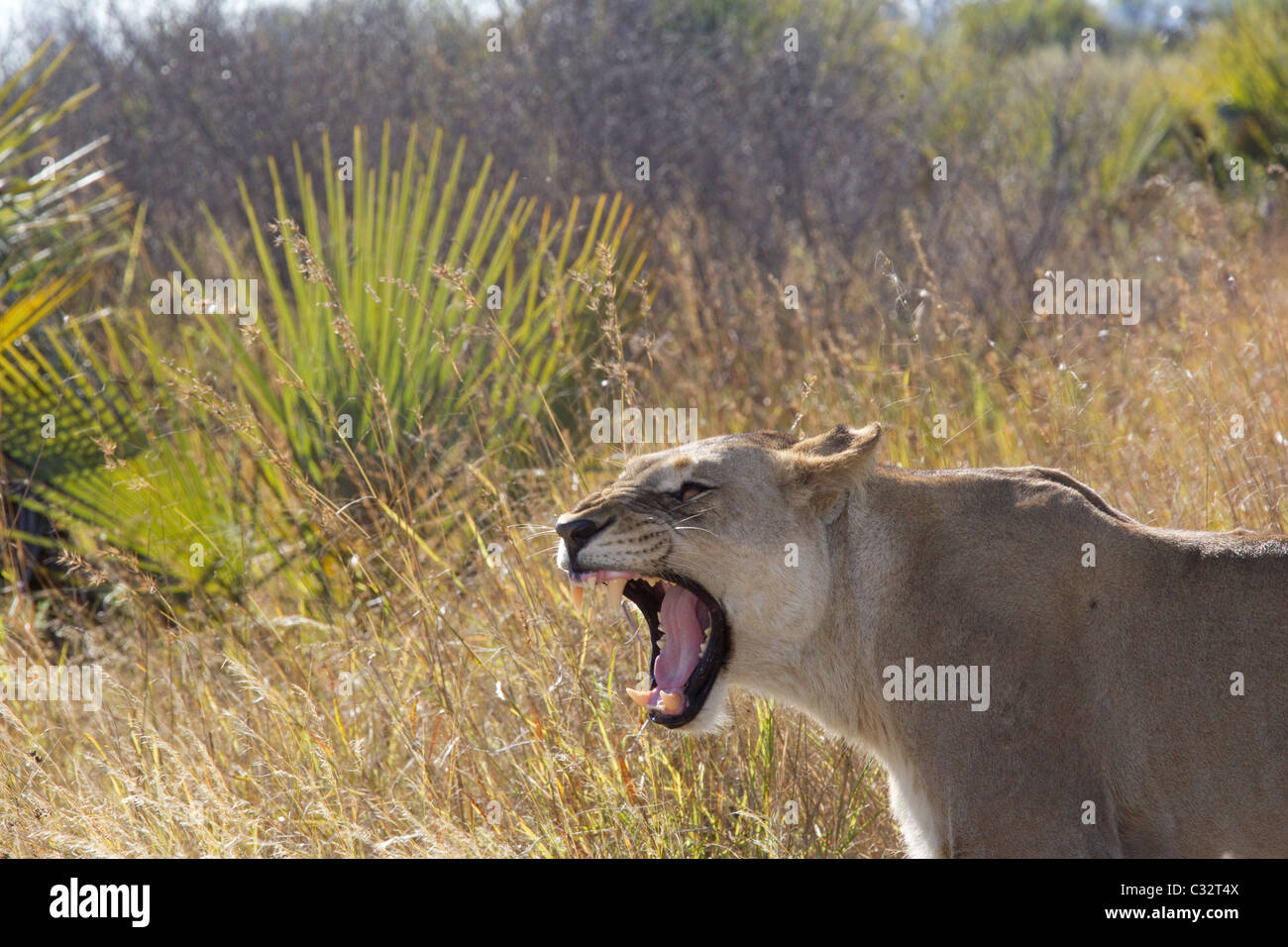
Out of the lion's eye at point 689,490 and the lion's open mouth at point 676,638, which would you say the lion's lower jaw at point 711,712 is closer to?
the lion's open mouth at point 676,638

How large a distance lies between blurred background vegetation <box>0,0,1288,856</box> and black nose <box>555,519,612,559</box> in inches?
34.9

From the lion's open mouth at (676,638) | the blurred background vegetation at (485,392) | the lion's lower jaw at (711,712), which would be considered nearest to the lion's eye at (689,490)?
the lion's open mouth at (676,638)

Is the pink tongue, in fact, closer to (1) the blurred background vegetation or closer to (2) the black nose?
(2) the black nose

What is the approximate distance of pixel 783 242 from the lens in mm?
10602

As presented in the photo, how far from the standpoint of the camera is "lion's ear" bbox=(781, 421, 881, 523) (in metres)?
3.23

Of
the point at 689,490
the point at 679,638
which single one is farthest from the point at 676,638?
the point at 689,490

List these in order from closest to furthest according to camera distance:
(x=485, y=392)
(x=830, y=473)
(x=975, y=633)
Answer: (x=975, y=633) < (x=830, y=473) < (x=485, y=392)

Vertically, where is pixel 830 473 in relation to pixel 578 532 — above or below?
above

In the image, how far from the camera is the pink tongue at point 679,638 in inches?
133

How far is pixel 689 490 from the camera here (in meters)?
3.35

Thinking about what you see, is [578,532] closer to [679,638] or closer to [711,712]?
[679,638]

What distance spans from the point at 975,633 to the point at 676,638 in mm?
737

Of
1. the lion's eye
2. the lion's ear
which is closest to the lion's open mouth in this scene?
the lion's eye
